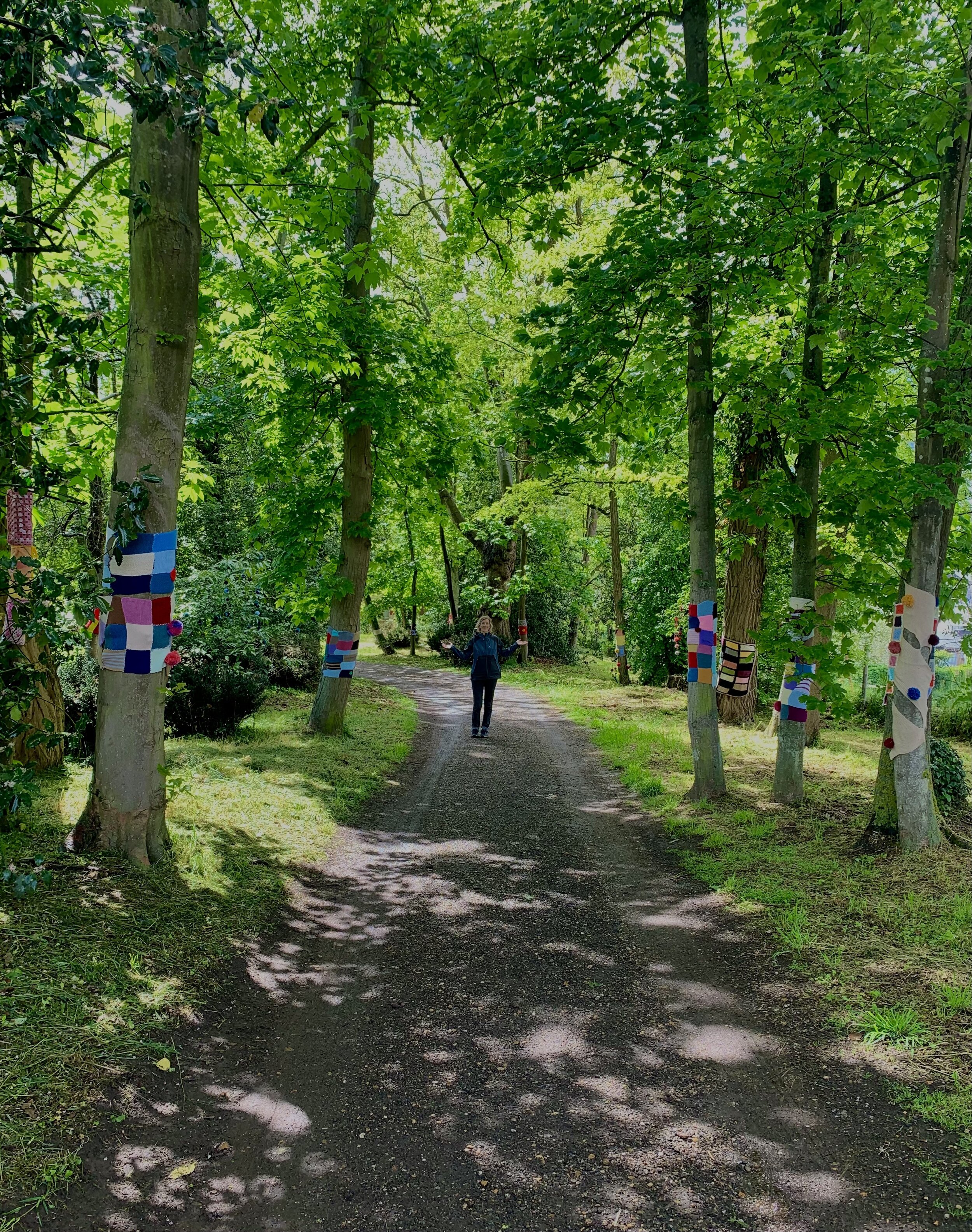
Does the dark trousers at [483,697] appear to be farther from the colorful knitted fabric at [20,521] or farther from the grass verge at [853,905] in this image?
the colorful knitted fabric at [20,521]

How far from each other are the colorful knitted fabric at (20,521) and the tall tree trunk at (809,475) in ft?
19.1

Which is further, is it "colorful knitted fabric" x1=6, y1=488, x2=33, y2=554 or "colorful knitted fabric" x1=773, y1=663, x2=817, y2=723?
"colorful knitted fabric" x1=773, y1=663, x2=817, y2=723

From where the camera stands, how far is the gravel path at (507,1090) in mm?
2762

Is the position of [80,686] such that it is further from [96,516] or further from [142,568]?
[142,568]

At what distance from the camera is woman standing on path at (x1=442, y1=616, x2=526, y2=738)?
12148 mm

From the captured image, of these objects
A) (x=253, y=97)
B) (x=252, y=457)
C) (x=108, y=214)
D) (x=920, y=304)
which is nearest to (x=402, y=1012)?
(x=253, y=97)

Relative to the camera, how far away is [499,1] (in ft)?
29.5

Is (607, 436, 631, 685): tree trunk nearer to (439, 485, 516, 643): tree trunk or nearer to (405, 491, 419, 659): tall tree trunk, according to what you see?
(439, 485, 516, 643): tree trunk

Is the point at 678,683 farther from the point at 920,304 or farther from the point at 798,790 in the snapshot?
the point at 920,304

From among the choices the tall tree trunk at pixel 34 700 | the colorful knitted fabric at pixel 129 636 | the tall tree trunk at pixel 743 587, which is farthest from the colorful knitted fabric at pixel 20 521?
the tall tree trunk at pixel 743 587

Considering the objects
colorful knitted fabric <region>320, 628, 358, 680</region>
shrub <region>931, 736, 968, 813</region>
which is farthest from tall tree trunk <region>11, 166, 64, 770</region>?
shrub <region>931, 736, 968, 813</region>

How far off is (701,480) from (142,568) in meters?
5.68

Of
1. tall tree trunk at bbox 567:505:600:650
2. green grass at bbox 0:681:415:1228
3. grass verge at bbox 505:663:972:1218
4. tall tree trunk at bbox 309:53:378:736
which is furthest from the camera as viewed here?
tall tree trunk at bbox 567:505:600:650

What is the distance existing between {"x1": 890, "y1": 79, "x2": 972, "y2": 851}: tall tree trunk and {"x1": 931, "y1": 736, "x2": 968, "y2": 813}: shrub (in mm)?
1400
